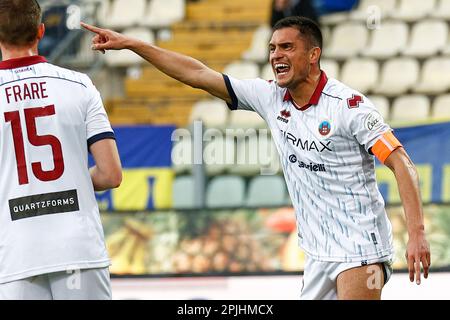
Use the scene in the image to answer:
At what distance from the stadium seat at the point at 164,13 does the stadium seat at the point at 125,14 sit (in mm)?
Answer: 102

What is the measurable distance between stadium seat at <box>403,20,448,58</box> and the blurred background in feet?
0.04

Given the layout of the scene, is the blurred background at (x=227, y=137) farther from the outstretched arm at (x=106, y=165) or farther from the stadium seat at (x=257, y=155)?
the outstretched arm at (x=106, y=165)

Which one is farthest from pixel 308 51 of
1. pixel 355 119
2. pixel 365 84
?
pixel 365 84

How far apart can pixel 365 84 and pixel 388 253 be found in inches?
315

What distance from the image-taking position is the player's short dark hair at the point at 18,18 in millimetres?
4512

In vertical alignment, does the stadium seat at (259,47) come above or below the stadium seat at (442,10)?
below

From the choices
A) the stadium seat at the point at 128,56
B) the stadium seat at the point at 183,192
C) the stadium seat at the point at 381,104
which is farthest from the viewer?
the stadium seat at the point at 128,56

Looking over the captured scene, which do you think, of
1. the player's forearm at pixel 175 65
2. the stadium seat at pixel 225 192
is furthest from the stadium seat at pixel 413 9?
the player's forearm at pixel 175 65

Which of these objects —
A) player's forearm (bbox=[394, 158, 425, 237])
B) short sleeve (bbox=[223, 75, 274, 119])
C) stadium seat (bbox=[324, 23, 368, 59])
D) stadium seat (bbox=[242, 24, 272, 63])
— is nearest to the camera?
player's forearm (bbox=[394, 158, 425, 237])

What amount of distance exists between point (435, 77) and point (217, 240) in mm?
4452

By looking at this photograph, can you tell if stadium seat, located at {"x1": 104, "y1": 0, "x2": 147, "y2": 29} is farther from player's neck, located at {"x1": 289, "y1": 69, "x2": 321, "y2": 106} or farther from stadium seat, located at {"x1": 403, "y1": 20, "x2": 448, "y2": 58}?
player's neck, located at {"x1": 289, "y1": 69, "x2": 321, "y2": 106}

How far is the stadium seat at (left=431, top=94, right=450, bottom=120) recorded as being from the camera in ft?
40.2

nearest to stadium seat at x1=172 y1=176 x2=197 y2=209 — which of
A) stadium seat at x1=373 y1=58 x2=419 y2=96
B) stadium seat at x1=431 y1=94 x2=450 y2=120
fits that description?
stadium seat at x1=431 y1=94 x2=450 y2=120

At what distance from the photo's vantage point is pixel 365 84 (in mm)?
13008
